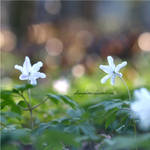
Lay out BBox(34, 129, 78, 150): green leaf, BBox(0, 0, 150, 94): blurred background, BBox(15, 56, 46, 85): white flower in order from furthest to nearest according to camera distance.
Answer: BBox(0, 0, 150, 94): blurred background < BBox(15, 56, 46, 85): white flower < BBox(34, 129, 78, 150): green leaf

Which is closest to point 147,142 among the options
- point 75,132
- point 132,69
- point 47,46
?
point 75,132

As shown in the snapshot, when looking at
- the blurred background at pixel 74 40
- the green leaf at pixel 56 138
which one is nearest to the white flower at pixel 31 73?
the green leaf at pixel 56 138

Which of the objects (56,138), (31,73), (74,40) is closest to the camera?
(56,138)

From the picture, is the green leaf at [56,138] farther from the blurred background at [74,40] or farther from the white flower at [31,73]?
the blurred background at [74,40]

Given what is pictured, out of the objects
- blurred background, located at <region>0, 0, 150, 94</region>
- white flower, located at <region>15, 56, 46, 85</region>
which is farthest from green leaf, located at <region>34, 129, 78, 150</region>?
blurred background, located at <region>0, 0, 150, 94</region>

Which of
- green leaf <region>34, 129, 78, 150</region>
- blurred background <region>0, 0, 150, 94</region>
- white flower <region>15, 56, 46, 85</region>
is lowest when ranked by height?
green leaf <region>34, 129, 78, 150</region>

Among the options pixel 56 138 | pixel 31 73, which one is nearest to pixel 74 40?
pixel 31 73

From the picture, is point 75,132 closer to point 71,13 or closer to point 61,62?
point 61,62

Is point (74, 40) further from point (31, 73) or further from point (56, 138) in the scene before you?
point (56, 138)

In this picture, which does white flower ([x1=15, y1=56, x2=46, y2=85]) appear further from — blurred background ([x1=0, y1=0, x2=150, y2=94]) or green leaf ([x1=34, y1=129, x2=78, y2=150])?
blurred background ([x1=0, y1=0, x2=150, y2=94])

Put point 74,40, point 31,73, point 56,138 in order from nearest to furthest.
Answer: point 56,138
point 31,73
point 74,40
